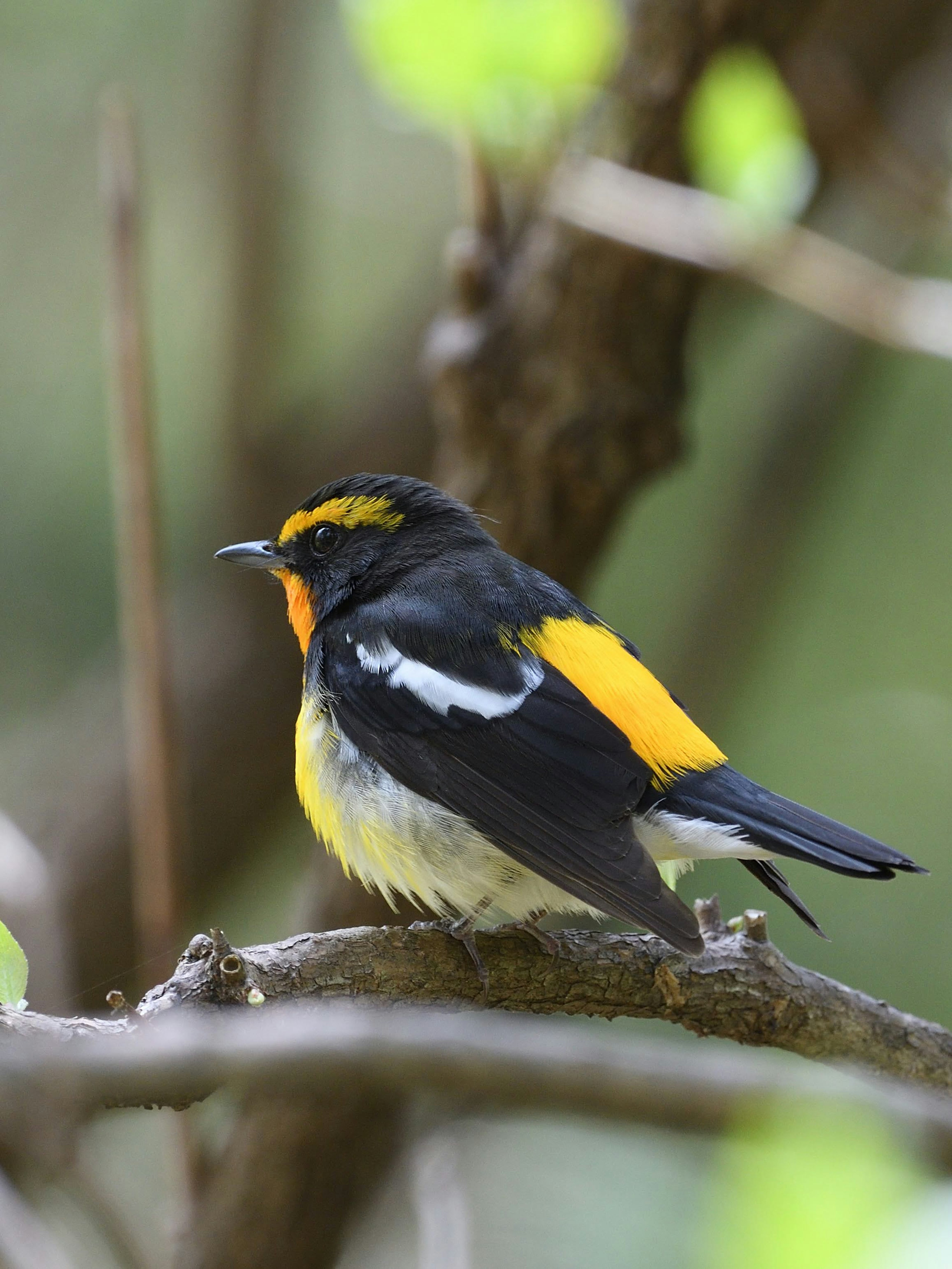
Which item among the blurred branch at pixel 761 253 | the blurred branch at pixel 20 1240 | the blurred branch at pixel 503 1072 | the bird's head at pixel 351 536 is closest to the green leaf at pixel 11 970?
the blurred branch at pixel 20 1240

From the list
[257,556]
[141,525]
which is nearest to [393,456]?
[257,556]

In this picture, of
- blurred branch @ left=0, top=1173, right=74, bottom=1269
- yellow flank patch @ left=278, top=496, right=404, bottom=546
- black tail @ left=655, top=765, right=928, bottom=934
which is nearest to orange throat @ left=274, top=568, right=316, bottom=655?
yellow flank patch @ left=278, top=496, right=404, bottom=546

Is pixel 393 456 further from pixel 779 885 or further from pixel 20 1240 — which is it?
pixel 20 1240

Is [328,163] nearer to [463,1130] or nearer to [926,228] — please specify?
[926,228]

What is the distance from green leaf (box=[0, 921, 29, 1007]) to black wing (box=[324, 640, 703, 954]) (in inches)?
41.9

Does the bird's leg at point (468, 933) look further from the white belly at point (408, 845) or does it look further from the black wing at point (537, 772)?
the black wing at point (537, 772)

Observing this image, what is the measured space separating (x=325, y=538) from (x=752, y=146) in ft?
4.55

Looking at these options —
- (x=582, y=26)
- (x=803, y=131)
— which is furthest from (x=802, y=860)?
(x=803, y=131)

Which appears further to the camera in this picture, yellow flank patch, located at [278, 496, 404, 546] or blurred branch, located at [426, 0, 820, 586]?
blurred branch, located at [426, 0, 820, 586]

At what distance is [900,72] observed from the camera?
15.3ft

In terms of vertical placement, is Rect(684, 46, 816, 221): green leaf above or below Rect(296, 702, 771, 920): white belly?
above

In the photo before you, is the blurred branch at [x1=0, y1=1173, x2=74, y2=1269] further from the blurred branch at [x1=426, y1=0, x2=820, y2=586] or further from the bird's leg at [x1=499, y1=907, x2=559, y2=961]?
the blurred branch at [x1=426, y1=0, x2=820, y2=586]

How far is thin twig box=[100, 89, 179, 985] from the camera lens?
10.3 ft

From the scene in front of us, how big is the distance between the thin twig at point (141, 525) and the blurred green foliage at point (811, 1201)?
1.95m
